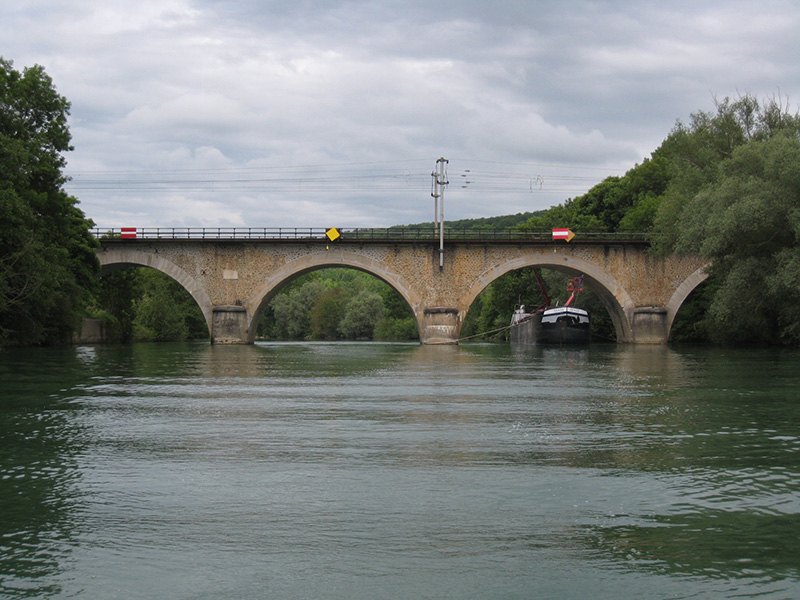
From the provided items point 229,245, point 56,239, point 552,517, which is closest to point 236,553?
point 552,517

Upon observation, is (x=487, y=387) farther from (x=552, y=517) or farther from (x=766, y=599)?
(x=766, y=599)

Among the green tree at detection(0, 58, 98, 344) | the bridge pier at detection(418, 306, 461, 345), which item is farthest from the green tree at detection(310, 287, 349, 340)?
the green tree at detection(0, 58, 98, 344)

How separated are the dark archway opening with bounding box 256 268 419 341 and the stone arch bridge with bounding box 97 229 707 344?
43.4 meters

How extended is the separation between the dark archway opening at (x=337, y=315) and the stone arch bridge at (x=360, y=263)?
43.4m

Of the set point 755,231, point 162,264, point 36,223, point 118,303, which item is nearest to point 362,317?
point 118,303

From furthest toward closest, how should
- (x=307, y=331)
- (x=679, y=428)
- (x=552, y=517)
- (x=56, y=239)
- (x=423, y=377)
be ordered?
(x=307, y=331), (x=56, y=239), (x=423, y=377), (x=679, y=428), (x=552, y=517)

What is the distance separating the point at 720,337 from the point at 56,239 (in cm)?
3392

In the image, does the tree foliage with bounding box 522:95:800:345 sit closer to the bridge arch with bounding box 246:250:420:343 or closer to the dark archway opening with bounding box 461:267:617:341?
the dark archway opening with bounding box 461:267:617:341

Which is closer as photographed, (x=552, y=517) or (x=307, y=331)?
(x=552, y=517)

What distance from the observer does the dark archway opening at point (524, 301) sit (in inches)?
2346

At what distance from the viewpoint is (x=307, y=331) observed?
10606 centimetres

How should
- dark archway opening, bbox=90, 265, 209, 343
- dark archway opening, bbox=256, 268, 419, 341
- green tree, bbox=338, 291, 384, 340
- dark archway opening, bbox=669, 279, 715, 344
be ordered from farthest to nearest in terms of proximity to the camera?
green tree, bbox=338, 291, 384, 340 → dark archway opening, bbox=256, 268, 419, 341 → dark archway opening, bbox=90, 265, 209, 343 → dark archway opening, bbox=669, 279, 715, 344

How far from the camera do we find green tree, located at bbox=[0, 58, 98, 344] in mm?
30125

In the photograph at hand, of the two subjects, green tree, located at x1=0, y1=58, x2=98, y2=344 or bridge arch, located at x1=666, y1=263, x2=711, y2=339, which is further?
bridge arch, located at x1=666, y1=263, x2=711, y2=339
